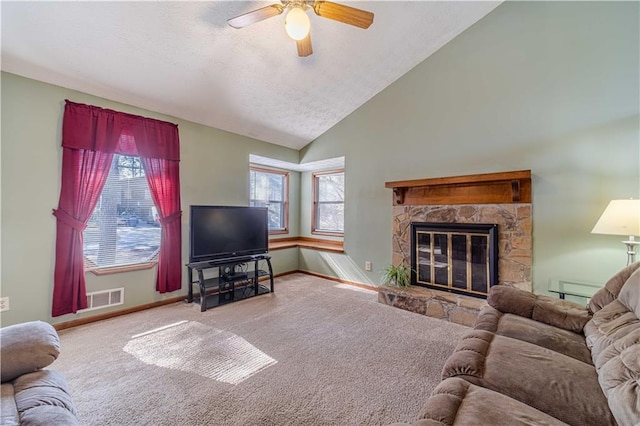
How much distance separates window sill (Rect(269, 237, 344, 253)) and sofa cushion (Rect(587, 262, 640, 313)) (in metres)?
3.18

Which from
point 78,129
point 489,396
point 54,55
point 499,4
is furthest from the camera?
point 499,4

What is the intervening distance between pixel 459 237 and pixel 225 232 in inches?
121

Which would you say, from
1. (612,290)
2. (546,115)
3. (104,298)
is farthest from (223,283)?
(546,115)

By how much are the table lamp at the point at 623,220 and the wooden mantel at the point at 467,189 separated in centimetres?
74

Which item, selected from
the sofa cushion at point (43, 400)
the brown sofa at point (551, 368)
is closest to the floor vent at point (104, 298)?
the sofa cushion at point (43, 400)

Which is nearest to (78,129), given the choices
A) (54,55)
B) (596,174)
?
(54,55)

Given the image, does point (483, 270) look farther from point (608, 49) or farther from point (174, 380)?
point (174, 380)

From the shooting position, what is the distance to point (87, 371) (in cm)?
203

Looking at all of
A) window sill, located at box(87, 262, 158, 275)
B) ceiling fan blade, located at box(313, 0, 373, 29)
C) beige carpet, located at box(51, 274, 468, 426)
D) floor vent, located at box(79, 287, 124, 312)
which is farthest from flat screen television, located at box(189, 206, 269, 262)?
ceiling fan blade, located at box(313, 0, 373, 29)

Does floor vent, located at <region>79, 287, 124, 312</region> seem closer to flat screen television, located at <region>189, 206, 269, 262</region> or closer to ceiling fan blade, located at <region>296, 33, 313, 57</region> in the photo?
flat screen television, located at <region>189, 206, 269, 262</region>

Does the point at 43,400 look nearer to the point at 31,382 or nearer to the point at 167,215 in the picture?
the point at 31,382

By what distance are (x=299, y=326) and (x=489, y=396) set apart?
6.66 ft

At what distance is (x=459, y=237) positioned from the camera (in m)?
3.32

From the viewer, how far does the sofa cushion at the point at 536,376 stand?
1.06 m
